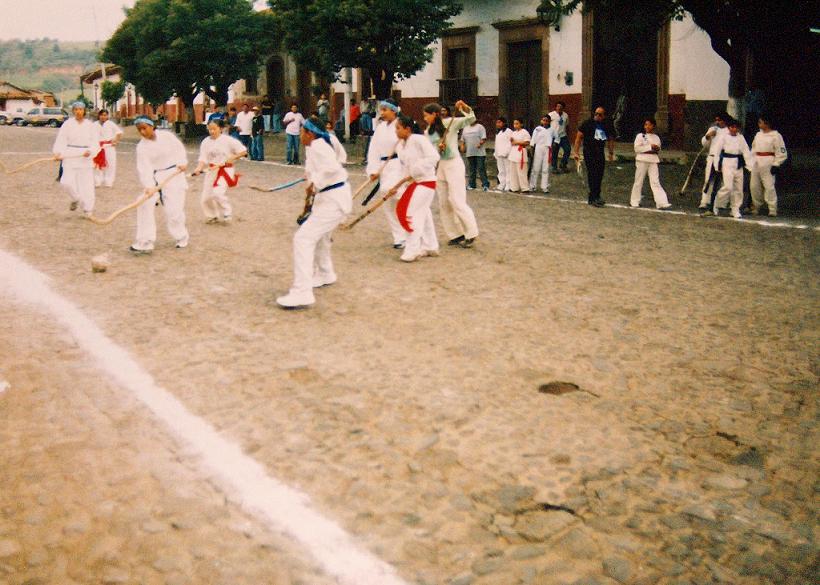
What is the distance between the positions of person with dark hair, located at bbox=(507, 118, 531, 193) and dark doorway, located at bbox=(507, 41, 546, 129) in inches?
363

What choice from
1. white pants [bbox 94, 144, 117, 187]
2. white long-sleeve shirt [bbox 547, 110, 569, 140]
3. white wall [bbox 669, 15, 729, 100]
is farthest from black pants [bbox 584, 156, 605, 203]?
white pants [bbox 94, 144, 117, 187]

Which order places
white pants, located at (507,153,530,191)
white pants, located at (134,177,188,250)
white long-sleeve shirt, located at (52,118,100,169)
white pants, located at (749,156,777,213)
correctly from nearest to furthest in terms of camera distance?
white pants, located at (134,177,188,250)
white long-sleeve shirt, located at (52,118,100,169)
white pants, located at (749,156,777,213)
white pants, located at (507,153,530,191)

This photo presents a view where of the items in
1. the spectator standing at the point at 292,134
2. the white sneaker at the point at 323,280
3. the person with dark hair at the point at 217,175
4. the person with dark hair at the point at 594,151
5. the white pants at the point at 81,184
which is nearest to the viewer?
the white sneaker at the point at 323,280

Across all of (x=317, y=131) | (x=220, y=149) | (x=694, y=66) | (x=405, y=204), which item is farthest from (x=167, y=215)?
(x=694, y=66)

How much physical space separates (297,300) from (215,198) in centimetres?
603

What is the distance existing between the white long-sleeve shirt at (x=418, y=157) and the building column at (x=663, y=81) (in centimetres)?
1538

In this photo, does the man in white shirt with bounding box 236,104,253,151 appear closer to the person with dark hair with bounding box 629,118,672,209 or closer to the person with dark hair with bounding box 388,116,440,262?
the person with dark hair with bounding box 629,118,672,209

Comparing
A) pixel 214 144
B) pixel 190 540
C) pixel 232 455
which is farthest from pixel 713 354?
pixel 214 144

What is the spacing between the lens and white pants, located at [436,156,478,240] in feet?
35.7

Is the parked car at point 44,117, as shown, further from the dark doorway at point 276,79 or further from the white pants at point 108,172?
the white pants at point 108,172

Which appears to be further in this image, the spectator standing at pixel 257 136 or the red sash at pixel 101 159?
the spectator standing at pixel 257 136

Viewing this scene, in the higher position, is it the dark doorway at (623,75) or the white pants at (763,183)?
the dark doorway at (623,75)

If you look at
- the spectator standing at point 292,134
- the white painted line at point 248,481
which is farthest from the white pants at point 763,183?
the spectator standing at point 292,134

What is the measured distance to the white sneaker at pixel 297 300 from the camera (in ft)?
25.0
